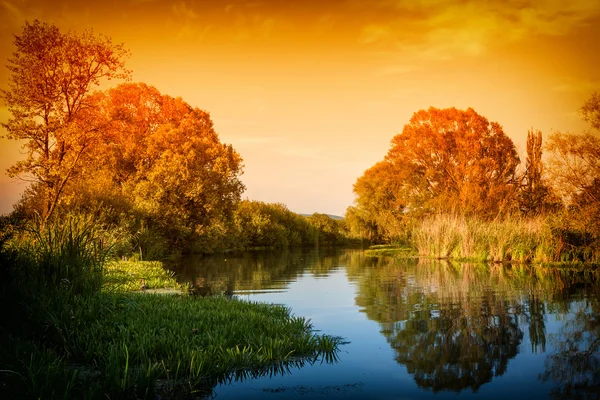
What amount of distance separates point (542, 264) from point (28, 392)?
23250 mm

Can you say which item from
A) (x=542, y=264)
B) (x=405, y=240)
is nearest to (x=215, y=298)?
(x=542, y=264)

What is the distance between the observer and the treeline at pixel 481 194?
23.5 metres

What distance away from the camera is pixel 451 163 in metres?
44.4

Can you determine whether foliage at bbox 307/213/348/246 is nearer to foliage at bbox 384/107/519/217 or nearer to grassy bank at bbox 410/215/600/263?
foliage at bbox 384/107/519/217

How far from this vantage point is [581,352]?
7930 millimetres

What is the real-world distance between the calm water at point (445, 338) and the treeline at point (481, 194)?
6260mm

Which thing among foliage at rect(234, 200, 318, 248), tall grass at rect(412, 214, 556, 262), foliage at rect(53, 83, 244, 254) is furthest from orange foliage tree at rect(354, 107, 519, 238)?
foliage at rect(234, 200, 318, 248)

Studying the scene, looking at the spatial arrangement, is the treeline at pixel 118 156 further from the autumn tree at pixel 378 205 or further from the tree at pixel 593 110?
the tree at pixel 593 110

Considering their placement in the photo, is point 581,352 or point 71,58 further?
point 71,58

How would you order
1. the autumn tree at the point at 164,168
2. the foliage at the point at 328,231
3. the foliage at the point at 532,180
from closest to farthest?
the autumn tree at the point at 164,168 → the foliage at the point at 532,180 → the foliage at the point at 328,231

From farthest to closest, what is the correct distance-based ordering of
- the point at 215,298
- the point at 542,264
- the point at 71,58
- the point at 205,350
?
the point at 71,58 → the point at 542,264 → the point at 215,298 → the point at 205,350

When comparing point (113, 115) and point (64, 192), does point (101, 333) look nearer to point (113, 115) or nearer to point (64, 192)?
point (64, 192)

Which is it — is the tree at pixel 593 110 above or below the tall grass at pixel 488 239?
above

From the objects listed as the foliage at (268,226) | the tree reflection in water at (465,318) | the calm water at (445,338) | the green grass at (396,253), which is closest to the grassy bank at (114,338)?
the calm water at (445,338)
